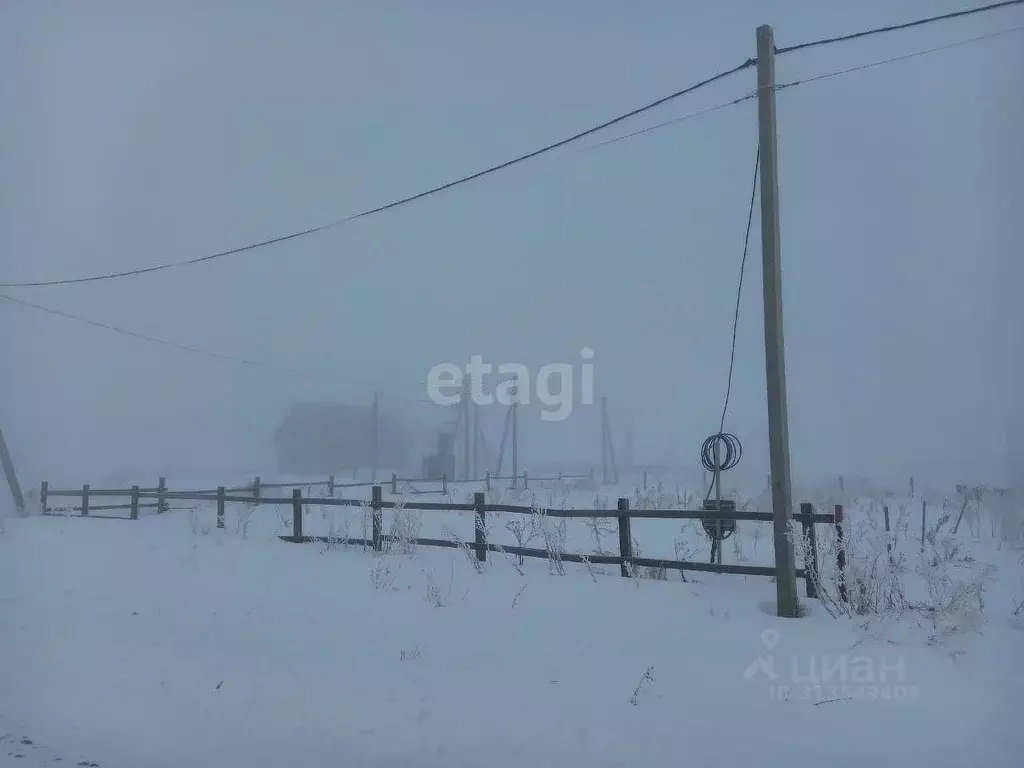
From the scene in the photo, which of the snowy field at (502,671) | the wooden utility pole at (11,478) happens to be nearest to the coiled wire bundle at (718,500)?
the snowy field at (502,671)

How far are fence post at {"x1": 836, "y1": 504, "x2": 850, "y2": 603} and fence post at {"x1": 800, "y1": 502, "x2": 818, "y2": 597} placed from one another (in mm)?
224

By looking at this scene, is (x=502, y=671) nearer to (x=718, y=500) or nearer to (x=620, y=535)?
(x=620, y=535)

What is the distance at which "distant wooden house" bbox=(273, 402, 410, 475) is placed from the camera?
171ft

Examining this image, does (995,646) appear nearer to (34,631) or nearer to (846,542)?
(846,542)

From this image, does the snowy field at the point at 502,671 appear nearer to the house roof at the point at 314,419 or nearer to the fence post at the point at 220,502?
the fence post at the point at 220,502

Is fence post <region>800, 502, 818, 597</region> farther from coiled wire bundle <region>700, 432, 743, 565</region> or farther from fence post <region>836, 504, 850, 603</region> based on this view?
coiled wire bundle <region>700, 432, 743, 565</region>

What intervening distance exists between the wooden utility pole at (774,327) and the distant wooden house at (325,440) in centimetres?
4578

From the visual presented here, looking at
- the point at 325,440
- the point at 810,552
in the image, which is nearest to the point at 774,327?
the point at 810,552

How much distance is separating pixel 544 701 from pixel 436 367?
5092cm

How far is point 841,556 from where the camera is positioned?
23.4 feet

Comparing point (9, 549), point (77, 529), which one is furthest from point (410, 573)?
point (77, 529)

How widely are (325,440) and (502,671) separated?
Answer: 4904cm

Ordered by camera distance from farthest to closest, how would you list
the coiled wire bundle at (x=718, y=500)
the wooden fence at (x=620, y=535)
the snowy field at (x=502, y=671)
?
the coiled wire bundle at (x=718, y=500), the wooden fence at (x=620, y=535), the snowy field at (x=502, y=671)

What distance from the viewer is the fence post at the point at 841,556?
686cm
